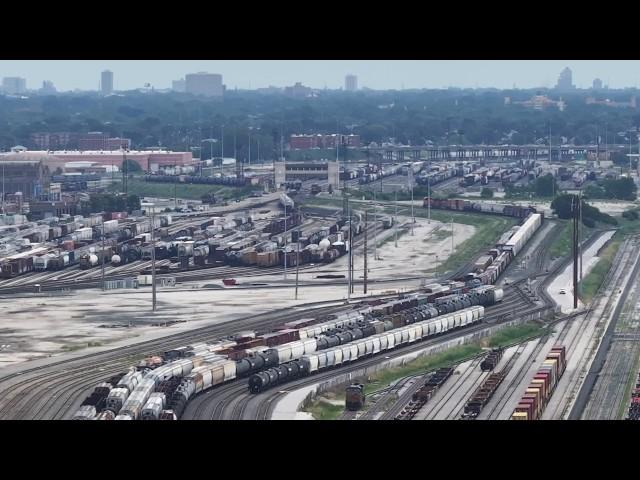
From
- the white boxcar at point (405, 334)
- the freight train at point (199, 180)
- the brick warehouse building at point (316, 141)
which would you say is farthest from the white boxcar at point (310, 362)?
the brick warehouse building at point (316, 141)

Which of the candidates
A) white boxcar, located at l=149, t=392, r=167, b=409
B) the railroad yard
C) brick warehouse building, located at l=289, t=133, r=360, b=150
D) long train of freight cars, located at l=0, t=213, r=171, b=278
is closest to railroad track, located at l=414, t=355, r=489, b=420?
the railroad yard

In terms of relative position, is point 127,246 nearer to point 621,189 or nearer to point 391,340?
point 391,340

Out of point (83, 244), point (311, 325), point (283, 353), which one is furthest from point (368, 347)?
point (83, 244)

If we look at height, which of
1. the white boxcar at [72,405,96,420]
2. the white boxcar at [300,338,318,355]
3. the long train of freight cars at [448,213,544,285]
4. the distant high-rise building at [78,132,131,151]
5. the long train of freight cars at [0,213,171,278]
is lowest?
the long train of freight cars at [0,213,171,278]

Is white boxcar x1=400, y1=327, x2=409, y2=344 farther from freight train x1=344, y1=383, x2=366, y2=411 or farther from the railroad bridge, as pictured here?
the railroad bridge

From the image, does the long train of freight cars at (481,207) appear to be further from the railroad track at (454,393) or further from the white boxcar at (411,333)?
the railroad track at (454,393)
